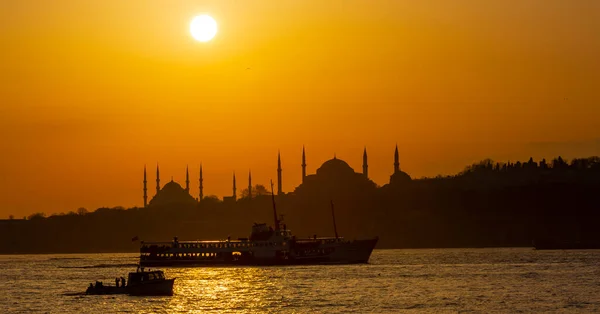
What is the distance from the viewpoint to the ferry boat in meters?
161

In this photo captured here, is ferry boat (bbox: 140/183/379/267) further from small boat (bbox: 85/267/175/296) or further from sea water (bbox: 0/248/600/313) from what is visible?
small boat (bbox: 85/267/175/296)

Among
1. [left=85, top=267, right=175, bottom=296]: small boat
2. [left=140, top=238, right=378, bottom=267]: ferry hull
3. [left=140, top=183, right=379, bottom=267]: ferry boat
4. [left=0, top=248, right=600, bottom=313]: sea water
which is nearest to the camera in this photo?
[left=0, top=248, right=600, bottom=313]: sea water

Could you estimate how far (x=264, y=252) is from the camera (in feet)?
529

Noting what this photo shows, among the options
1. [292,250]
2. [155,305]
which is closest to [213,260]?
[292,250]

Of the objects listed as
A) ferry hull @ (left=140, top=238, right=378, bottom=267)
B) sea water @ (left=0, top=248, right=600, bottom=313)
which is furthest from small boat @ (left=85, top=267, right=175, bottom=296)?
ferry hull @ (left=140, top=238, right=378, bottom=267)

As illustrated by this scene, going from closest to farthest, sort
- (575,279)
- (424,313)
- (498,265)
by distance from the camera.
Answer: (424,313) → (575,279) → (498,265)

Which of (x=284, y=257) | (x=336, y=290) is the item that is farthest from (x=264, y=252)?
(x=336, y=290)

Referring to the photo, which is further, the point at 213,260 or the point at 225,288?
the point at 213,260

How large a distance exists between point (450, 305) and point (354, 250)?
7286 centimetres

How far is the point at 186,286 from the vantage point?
119 m

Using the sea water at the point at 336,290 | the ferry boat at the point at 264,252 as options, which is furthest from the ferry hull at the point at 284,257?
the sea water at the point at 336,290

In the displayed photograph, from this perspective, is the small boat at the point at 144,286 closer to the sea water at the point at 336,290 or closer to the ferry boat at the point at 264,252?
the sea water at the point at 336,290

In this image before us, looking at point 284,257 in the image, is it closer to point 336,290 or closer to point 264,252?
point 264,252

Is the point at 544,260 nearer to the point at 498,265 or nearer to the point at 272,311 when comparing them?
the point at 498,265
